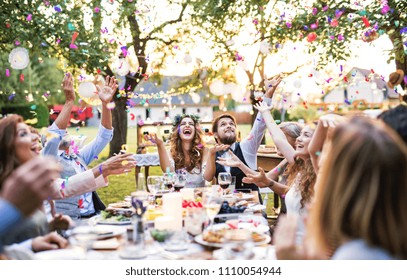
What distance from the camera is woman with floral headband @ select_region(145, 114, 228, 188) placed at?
4523mm

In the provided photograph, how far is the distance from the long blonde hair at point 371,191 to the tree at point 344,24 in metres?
4.74

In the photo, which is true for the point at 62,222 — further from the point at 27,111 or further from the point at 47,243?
the point at 27,111

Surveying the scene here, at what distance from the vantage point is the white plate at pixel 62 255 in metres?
1.94

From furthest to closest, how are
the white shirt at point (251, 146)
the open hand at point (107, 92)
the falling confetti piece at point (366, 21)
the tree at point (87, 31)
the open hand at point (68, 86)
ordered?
1. the tree at point (87, 31)
2. the falling confetti piece at point (366, 21)
3. the white shirt at point (251, 146)
4. the open hand at point (107, 92)
5. the open hand at point (68, 86)

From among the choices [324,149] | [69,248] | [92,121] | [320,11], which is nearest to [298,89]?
[320,11]

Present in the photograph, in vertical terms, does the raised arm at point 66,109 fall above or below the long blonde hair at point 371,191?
above

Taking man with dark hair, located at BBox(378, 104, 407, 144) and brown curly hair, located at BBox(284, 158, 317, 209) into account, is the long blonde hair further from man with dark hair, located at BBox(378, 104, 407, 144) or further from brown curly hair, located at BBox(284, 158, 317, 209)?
brown curly hair, located at BBox(284, 158, 317, 209)

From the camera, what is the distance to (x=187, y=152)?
4.74 m

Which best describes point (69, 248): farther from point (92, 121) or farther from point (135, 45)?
point (92, 121)

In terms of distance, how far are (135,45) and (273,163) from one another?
5.75 meters

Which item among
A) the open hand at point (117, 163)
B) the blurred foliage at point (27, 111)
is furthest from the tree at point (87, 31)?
the blurred foliage at point (27, 111)

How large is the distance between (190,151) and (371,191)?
3607mm

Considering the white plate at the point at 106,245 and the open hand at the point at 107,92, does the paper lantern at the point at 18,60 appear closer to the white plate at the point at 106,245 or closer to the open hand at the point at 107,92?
the open hand at the point at 107,92

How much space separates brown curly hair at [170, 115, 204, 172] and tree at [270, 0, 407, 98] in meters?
2.45
